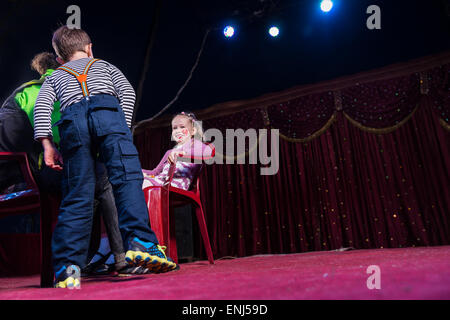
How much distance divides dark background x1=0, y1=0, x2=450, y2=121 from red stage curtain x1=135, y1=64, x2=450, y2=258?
0.31 metres

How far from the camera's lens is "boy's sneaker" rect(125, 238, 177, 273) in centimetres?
99

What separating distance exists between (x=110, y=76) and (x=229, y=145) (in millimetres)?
2532

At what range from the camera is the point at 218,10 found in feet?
9.74

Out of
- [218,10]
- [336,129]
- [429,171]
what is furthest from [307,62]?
Result: [429,171]

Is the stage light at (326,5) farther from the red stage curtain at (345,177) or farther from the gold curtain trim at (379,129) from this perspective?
the gold curtain trim at (379,129)

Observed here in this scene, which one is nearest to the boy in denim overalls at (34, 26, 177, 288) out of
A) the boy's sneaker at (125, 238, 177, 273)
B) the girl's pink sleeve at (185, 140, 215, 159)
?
the boy's sneaker at (125, 238, 177, 273)

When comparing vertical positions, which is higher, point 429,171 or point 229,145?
point 229,145

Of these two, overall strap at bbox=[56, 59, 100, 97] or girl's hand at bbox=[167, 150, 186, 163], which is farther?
girl's hand at bbox=[167, 150, 186, 163]

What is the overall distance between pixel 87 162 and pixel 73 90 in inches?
10.8

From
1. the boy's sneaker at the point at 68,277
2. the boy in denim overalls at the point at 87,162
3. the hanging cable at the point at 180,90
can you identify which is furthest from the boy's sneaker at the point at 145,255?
the hanging cable at the point at 180,90

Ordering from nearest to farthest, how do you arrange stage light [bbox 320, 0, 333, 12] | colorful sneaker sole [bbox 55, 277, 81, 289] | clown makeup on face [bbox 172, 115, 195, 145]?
colorful sneaker sole [bbox 55, 277, 81, 289] < clown makeup on face [bbox 172, 115, 195, 145] < stage light [bbox 320, 0, 333, 12]

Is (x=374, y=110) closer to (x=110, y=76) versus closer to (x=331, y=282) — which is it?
(x=110, y=76)

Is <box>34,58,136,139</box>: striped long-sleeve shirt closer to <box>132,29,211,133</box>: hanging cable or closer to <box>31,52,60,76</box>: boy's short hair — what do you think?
<box>31,52,60,76</box>: boy's short hair
